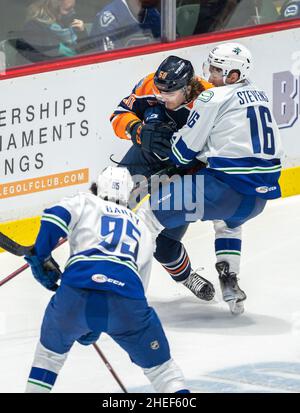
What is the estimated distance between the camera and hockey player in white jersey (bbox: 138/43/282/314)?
222 inches

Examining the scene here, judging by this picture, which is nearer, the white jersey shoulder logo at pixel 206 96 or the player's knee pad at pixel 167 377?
the player's knee pad at pixel 167 377

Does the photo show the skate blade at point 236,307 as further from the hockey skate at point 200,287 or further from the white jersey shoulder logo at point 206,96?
the white jersey shoulder logo at point 206,96

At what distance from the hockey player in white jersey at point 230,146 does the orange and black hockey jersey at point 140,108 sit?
0.31m

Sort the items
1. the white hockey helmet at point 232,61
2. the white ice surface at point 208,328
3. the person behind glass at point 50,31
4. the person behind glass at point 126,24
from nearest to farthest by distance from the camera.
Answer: the white ice surface at point 208,328 < the white hockey helmet at point 232,61 < the person behind glass at point 50,31 < the person behind glass at point 126,24

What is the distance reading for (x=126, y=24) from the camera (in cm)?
710

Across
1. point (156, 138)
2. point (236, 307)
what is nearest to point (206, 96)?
point (156, 138)

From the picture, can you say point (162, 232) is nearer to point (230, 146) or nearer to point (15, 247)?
point (230, 146)

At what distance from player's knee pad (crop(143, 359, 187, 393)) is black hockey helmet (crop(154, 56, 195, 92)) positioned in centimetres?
165

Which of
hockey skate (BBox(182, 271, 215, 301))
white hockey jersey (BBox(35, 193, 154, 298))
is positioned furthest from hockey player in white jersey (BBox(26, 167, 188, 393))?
hockey skate (BBox(182, 271, 215, 301))

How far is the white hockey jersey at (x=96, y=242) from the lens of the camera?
4477mm

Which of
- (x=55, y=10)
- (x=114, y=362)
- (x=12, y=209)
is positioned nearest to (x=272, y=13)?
(x=55, y=10)

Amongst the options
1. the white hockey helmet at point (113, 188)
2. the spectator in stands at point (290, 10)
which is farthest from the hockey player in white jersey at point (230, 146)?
the spectator in stands at point (290, 10)

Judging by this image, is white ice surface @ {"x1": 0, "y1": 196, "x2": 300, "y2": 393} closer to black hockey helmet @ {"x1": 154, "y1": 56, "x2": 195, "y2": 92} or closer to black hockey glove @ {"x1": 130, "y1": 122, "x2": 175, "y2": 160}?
black hockey glove @ {"x1": 130, "y1": 122, "x2": 175, "y2": 160}

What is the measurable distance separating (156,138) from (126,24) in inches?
48.4
